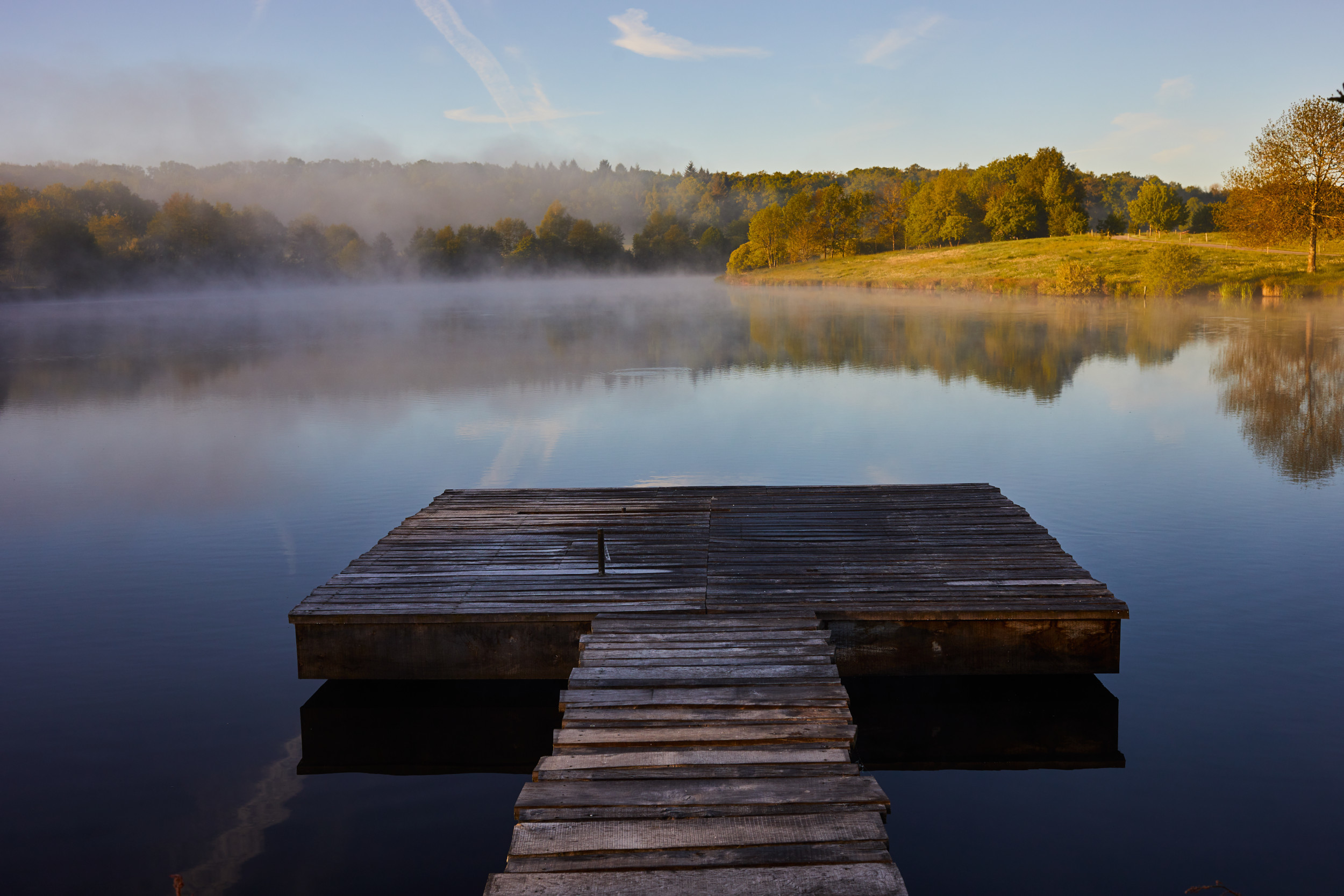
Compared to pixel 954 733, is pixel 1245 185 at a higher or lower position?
higher

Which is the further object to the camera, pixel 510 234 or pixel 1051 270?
pixel 510 234

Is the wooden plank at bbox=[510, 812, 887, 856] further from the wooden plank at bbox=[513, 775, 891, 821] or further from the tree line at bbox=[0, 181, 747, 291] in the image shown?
the tree line at bbox=[0, 181, 747, 291]

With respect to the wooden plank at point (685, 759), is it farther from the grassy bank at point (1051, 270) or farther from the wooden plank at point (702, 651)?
the grassy bank at point (1051, 270)

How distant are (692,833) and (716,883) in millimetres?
399

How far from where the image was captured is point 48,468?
738 inches

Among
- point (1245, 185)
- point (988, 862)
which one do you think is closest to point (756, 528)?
point (988, 862)

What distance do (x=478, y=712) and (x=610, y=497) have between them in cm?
419

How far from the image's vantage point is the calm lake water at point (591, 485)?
6332mm

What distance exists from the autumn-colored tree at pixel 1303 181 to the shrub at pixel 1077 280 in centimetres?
981

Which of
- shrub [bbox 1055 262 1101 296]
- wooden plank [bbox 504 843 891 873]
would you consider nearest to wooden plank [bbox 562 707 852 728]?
wooden plank [bbox 504 843 891 873]

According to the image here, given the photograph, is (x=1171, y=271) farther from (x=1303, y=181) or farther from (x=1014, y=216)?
(x=1014, y=216)

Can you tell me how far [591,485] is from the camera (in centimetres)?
1658

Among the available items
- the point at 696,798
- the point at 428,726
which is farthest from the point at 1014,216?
the point at 696,798

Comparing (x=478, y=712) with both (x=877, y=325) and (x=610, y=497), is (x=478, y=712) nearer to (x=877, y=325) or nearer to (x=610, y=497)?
(x=610, y=497)
